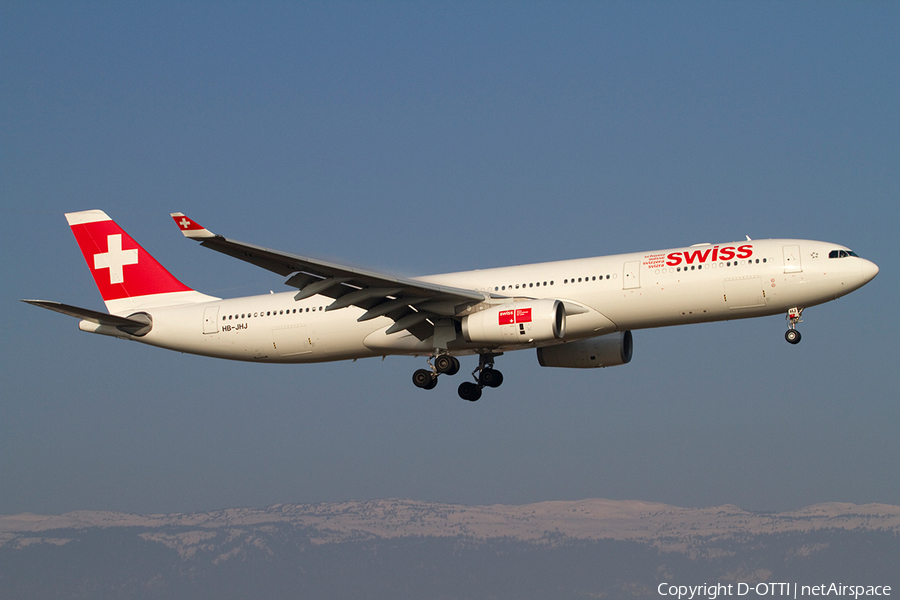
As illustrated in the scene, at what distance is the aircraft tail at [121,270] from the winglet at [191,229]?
11677mm

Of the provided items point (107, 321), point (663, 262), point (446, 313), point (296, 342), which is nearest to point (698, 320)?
point (663, 262)

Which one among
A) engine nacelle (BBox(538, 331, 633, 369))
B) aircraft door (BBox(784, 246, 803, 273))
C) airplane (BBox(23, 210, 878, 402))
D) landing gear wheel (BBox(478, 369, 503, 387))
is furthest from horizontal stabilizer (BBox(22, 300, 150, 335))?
aircraft door (BBox(784, 246, 803, 273))

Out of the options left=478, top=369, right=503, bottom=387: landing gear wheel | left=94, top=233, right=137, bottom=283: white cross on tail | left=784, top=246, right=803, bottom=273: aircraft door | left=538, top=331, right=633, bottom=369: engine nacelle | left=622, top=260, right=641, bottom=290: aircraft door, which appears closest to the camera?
left=784, top=246, right=803, bottom=273: aircraft door

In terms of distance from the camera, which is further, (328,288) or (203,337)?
(203,337)

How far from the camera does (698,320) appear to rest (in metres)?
33.0

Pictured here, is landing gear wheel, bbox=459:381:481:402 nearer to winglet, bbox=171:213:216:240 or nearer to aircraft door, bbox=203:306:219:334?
aircraft door, bbox=203:306:219:334

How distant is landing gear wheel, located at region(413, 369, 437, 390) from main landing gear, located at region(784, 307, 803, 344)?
40.3 feet

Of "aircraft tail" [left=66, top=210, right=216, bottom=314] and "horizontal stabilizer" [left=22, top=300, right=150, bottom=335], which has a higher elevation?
"aircraft tail" [left=66, top=210, right=216, bottom=314]

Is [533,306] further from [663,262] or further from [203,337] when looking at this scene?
[203,337]

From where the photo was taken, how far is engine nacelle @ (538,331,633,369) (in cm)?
3812

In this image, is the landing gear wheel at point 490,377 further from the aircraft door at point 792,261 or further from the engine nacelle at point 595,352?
the aircraft door at point 792,261

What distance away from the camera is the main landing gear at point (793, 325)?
107 feet

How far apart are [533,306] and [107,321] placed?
16424 mm

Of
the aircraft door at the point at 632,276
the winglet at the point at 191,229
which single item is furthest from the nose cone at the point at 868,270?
the winglet at the point at 191,229
